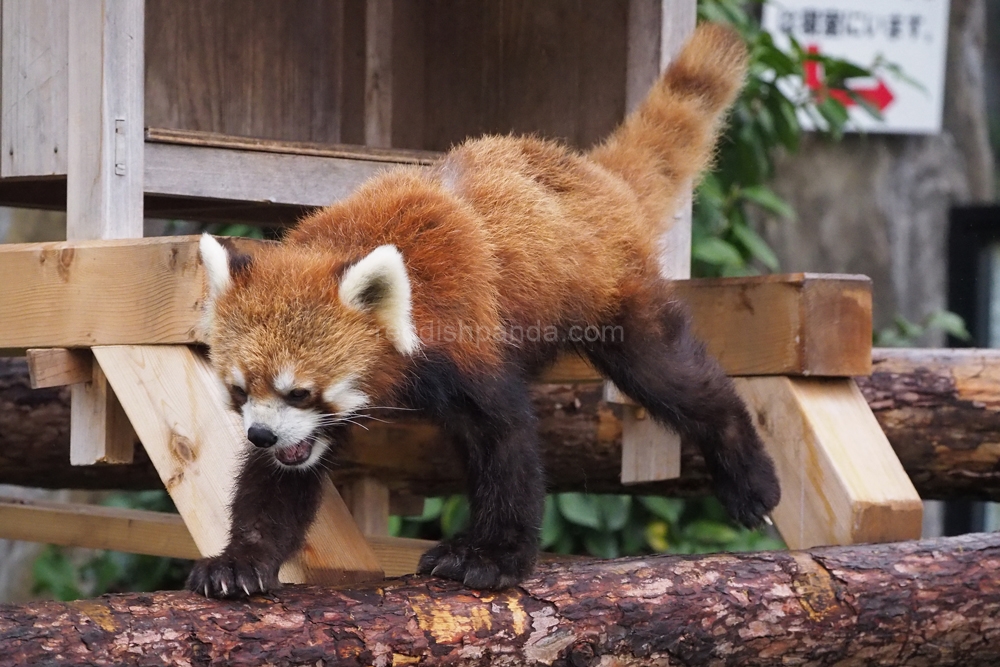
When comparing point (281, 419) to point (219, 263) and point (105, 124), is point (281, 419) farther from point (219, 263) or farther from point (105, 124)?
point (105, 124)

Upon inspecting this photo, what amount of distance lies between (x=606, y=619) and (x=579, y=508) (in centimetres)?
241

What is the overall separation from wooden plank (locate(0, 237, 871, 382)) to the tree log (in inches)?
18.6

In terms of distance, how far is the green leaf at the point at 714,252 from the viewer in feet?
16.4

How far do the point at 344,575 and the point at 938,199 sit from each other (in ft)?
24.3

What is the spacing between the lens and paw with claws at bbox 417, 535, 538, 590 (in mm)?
2475

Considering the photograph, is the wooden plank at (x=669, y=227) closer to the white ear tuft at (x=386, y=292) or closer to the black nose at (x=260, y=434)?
the white ear tuft at (x=386, y=292)

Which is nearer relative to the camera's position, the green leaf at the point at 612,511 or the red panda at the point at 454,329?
the red panda at the point at 454,329

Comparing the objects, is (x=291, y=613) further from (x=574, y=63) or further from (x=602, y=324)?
(x=574, y=63)

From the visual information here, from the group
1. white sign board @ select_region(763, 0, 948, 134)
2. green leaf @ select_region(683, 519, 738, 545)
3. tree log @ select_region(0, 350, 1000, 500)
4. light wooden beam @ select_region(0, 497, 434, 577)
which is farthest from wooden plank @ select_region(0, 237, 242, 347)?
white sign board @ select_region(763, 0, 948, 134)

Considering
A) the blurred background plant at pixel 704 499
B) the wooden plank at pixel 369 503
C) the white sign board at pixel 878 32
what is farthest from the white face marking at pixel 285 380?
the white sign board at pixel 878 32

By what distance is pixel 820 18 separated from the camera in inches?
313

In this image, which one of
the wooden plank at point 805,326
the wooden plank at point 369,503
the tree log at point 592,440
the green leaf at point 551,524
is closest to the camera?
the wooden plank at point 805,326

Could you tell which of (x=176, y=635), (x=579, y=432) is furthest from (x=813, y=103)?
(x=176, y=635)

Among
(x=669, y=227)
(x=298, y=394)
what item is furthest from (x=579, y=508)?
(x=298, y=394)
